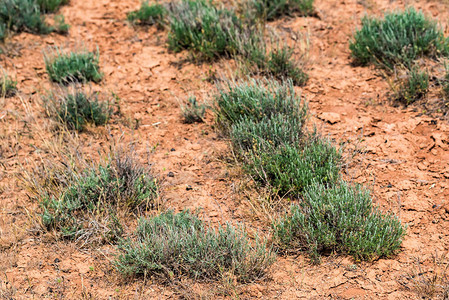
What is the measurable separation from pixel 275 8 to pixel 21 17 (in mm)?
3439

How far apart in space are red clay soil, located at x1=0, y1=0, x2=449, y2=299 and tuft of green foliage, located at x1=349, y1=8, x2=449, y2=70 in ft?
0.65

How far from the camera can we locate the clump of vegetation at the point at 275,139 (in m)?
4.30

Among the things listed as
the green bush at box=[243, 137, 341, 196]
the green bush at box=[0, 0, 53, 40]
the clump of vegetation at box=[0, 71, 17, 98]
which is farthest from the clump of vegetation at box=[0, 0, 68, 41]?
the green bush at box=[243, 137, 341, 196]

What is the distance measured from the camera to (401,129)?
4938mm

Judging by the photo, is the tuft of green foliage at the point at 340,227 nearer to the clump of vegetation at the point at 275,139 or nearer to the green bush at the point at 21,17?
the clump of vegetation at the point at 275,139

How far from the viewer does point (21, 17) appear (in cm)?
664

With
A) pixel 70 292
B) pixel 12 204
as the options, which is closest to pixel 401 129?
pixel 70 292

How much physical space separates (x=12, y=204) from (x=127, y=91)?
80.2 inches

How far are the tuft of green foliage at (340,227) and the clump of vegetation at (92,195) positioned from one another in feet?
4.08

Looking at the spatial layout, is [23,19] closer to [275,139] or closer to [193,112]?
[193,112]

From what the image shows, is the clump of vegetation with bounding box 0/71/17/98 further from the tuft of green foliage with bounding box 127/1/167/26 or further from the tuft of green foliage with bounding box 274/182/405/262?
the tuft of green foliage with bounding box 274/182/405/262

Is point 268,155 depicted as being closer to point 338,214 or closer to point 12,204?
point 338,214

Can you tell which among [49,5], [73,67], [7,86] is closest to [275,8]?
[73,67]

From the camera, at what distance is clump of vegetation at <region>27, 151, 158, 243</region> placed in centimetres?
406
